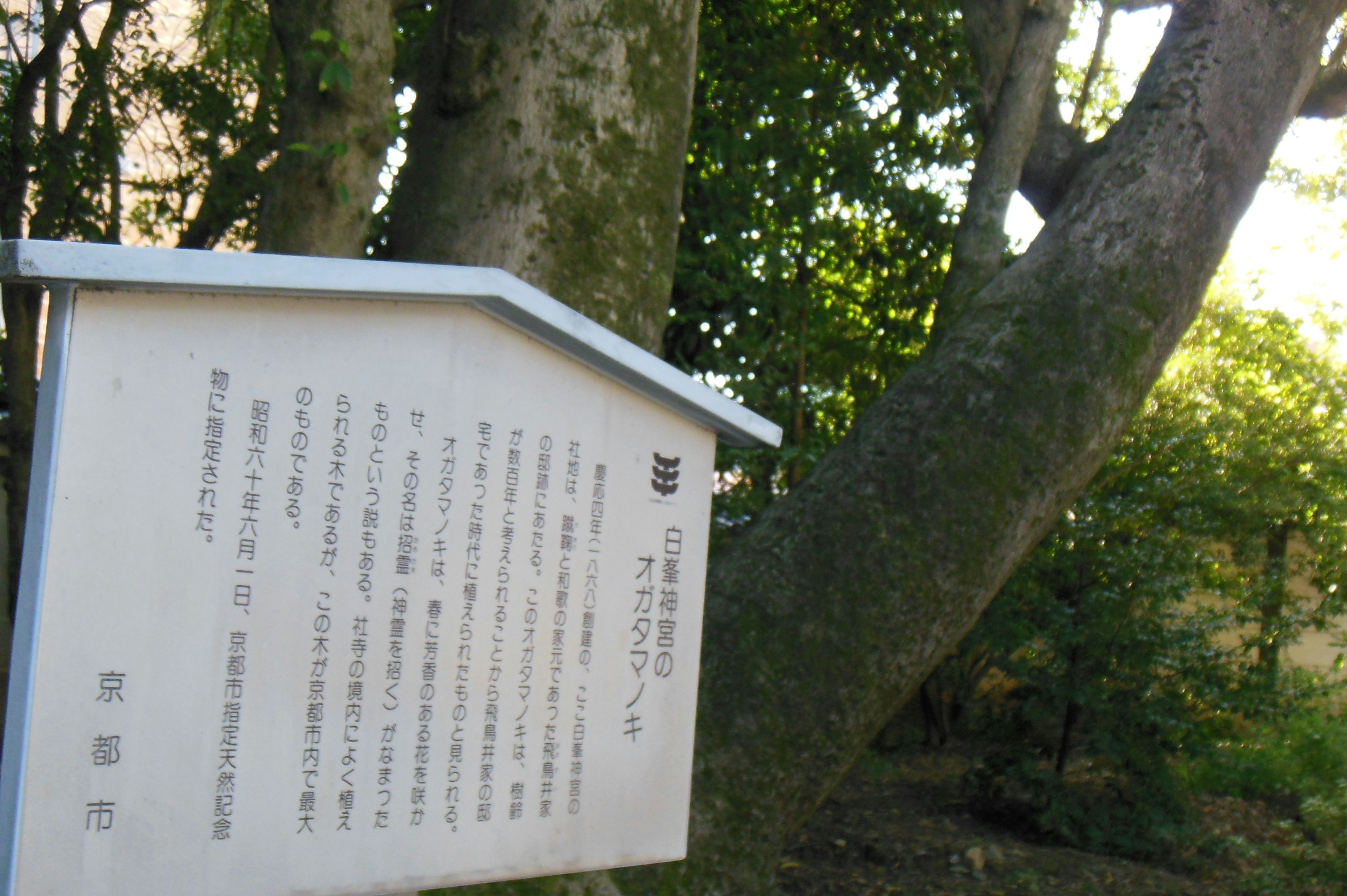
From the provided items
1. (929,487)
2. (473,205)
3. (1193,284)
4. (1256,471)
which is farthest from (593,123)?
(1256,471)

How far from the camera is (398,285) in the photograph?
1876 mm

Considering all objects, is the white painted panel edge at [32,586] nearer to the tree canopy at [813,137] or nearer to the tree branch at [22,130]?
the tree canopy at [813,137]

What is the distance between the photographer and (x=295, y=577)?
179 cm

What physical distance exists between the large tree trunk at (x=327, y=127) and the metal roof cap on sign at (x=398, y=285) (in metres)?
0.72

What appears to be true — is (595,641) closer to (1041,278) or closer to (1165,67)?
(1041,278)

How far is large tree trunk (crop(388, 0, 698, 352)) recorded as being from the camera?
2.74m

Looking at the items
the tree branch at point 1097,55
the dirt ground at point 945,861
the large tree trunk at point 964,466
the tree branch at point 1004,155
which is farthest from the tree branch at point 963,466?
the dirt ground at point 945,861

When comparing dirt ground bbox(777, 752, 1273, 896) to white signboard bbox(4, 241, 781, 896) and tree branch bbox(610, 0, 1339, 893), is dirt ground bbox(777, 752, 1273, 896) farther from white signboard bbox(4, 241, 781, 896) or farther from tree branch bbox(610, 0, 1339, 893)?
white signboard bbox(4, 241, 781, 896)

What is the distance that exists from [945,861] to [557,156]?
405cm

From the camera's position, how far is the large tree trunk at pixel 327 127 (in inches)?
99.7

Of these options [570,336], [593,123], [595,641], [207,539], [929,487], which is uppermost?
[593,123]

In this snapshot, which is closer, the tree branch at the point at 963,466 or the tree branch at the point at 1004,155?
the tree branch at the point at 963,466

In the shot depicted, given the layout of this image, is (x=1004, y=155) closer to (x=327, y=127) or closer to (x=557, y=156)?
(x=557, y=156)

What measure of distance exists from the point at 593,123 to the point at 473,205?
1.32 feet
